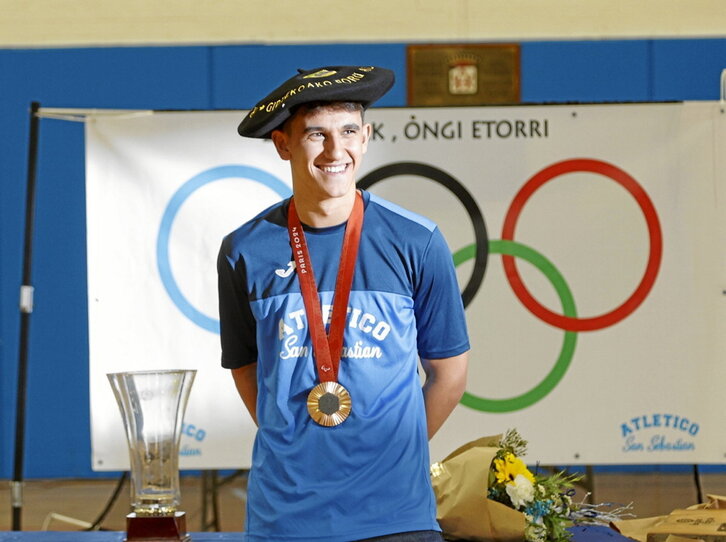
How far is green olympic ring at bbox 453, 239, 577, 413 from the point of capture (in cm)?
345

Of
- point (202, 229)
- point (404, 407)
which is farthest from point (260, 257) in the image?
point (202, 229)

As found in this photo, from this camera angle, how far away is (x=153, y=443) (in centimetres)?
158

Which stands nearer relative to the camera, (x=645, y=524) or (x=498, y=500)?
(x=498, y=500)

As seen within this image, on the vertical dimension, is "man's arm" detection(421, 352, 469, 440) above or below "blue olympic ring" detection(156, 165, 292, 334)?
below

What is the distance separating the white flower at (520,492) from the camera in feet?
6.63

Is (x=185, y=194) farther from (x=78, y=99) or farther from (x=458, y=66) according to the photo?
(x=78, y=99)

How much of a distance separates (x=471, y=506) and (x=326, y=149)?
0.96 m

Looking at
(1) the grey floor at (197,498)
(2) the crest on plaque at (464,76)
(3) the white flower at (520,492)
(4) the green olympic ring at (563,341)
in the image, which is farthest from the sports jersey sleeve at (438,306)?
(2) the crest on plaque at (464,76)

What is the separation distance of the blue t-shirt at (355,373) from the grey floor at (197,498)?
2.85 m

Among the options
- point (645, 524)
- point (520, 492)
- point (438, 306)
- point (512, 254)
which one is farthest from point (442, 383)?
point (512, 254)

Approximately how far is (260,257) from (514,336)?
212cm

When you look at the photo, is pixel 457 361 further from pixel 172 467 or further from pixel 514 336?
pixel 514 336

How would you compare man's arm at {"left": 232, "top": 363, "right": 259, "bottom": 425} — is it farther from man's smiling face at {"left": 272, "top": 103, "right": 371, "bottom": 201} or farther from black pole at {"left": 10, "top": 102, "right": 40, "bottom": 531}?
black pole at {"left": 10, "top": 102, "right": 40, "bottom": 531}

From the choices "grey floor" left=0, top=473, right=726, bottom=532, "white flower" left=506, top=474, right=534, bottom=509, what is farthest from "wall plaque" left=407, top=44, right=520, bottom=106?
"white flower" left=506, top=474, right=534, bottom=509
